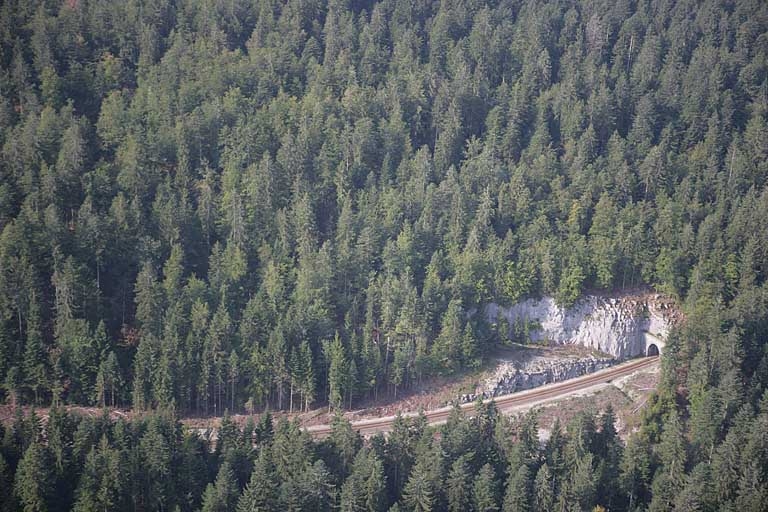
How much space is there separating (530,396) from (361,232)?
2032 centimetres

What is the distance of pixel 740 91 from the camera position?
108 meters

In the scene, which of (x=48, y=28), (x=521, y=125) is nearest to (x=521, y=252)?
(x=521, y=125)

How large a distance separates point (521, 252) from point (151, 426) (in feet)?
113

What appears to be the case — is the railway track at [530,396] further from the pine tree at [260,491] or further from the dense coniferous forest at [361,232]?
the pine tree at [260,491]

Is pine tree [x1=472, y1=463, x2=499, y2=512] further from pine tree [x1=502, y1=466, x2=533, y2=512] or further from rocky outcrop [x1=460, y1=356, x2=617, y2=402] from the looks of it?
rocky outcrop [x1=460, y1=356, x2=617, y2=402]

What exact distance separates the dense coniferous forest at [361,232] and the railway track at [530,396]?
324 cm

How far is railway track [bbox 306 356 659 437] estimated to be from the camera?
84.2 meters

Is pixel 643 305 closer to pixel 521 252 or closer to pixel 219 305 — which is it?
pixel 521 252

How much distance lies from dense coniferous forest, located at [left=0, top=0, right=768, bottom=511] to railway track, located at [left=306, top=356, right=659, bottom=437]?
10.6 feet

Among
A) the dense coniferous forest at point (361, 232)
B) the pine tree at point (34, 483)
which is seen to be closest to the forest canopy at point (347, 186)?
the dense coniferous forest at point (361, 232)

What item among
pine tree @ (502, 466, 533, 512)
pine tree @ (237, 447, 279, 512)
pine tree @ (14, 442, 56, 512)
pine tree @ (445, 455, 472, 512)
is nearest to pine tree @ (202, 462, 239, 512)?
pine tree @ (237, 447, 279, 512)

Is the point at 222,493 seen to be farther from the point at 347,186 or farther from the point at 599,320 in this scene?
the point at 599,320

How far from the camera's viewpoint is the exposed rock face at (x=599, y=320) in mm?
90688

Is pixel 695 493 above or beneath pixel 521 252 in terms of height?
beneath
